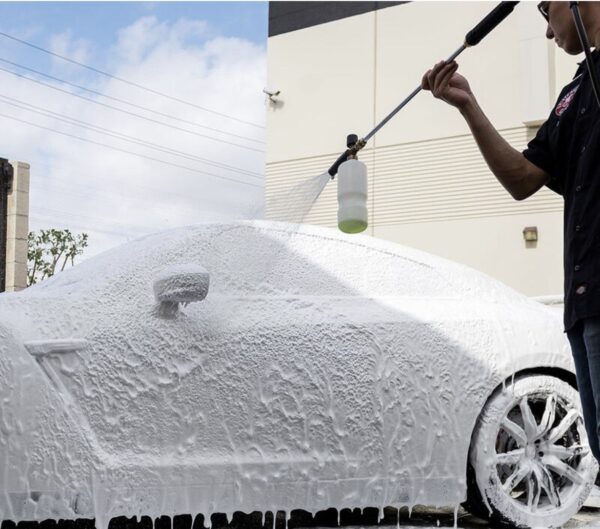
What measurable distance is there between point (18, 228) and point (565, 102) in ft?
24.0

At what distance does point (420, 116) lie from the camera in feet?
46.5

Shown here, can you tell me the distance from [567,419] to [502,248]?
9806mm

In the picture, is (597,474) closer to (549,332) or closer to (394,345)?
(549,332)

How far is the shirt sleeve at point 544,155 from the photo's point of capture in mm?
2055

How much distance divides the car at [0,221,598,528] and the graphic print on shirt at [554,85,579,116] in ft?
4.80

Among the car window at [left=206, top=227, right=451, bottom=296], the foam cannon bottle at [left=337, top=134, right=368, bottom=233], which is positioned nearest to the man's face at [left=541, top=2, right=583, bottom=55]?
the foam cannon bottle at [left=337, top=134, right=368, bottom=233]

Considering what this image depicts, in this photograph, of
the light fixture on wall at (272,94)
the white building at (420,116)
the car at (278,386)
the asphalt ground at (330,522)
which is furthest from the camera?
the light fixture on wall at (272,94)

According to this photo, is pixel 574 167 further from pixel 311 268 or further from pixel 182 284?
pixel 311 268

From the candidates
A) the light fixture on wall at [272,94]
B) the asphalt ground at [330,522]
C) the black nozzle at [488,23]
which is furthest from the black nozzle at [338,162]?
the light fixture on wall at [272,94]

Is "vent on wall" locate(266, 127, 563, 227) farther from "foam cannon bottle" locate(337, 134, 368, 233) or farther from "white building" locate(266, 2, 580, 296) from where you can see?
"foam cannon bottle" locate(337, 134, 368, 233)

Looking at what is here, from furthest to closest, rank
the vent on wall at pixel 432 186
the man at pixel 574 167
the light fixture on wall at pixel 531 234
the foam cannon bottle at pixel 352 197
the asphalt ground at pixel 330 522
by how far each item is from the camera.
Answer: the vent on wall at pixel 432 186
the light fixture on wall at pixel 531 234
the asphalt ground at pixel 330 522
the foam cannon bottle at pixel 352 197
the man at pixel 574 167

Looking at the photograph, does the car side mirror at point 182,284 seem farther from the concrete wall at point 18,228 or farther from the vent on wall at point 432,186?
the vent on wall at point 432,186

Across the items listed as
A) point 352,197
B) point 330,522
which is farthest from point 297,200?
point 330,522

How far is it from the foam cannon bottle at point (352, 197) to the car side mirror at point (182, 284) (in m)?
0.65
